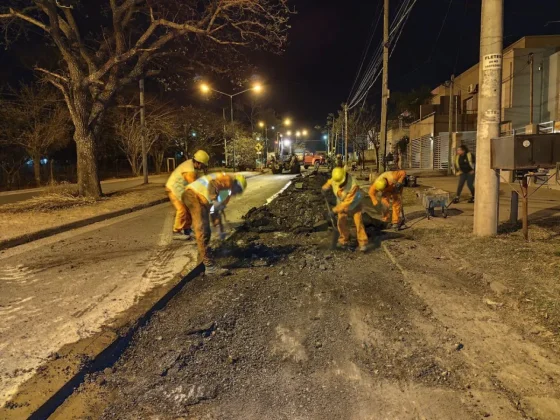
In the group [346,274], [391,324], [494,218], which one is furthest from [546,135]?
[391,324]

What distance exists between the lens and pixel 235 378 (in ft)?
11.6

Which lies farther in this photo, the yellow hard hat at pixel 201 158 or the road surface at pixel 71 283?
the yellow hard hat at pixel 201 158

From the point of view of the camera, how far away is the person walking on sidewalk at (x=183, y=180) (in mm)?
7670

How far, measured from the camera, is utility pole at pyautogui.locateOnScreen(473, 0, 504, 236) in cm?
758

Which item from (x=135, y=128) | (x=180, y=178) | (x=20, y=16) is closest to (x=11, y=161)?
(x=135, y=128)

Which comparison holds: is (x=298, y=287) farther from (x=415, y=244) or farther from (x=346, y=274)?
(x=415, y=244)

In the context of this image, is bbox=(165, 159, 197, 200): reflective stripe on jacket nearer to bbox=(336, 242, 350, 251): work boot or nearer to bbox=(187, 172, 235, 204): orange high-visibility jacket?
bbox=(187, 172, 235, 204): orange high-visibility jacket

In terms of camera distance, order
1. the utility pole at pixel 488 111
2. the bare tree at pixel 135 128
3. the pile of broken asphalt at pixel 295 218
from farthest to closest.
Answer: the bare tree at pixel 135 128 < the pile of broken asphalt at pixel 295 218 < the utility pole at pixel 488 111

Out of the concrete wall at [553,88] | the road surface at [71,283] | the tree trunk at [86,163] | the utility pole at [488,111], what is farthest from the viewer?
the concrete wall at [553,88]

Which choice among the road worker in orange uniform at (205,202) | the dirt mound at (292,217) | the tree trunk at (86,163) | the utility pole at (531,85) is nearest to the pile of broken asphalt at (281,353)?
the road worker in orange uniform at (205,202)

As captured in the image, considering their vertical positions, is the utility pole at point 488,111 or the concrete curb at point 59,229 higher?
the utility pole at point 488,111

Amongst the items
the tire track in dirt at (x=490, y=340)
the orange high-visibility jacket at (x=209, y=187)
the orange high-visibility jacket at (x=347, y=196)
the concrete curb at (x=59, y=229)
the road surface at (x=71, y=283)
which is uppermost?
the orange high-visibility jacket at (x=209, y=187)

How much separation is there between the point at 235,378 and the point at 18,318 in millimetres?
2646

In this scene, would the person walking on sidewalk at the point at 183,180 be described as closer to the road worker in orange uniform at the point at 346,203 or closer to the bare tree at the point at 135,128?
the road worker in orange uniform at the point at 346,203
